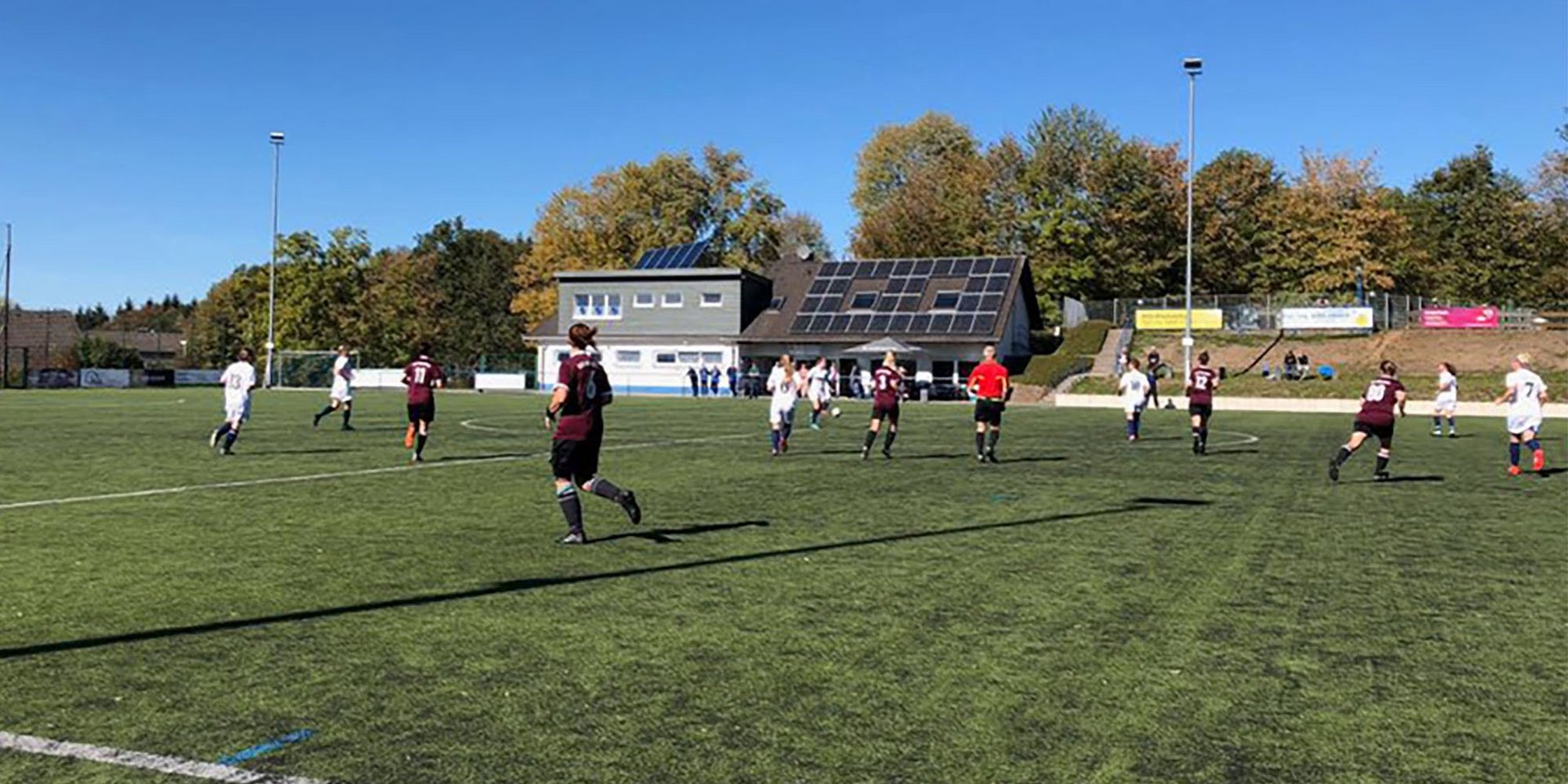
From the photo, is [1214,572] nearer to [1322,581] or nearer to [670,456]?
[1322,581]

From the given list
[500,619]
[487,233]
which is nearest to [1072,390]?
[500,619]

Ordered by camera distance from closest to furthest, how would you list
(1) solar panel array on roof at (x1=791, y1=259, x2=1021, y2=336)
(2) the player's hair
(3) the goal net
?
(2) the player's hair, (1) solar panel array on roof at (x1=791, y1=259, x2=1021, y2=336), (3) the goal net

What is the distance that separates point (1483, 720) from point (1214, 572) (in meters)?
3.55

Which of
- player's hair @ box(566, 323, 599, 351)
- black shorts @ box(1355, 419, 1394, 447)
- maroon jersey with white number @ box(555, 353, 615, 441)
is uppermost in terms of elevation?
player's hair @ box(566, 323, 599, 351)

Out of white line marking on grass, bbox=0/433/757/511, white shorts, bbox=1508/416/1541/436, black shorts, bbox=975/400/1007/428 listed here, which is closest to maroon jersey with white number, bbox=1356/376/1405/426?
white shorts, bbox=1508/416/1541/436

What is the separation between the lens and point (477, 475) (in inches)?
600

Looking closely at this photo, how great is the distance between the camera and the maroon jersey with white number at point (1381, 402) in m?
15.0

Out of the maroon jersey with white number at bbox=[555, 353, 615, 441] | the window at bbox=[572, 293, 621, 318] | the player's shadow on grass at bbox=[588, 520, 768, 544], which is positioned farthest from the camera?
the window at bbox=[572, 293, 621, 318]

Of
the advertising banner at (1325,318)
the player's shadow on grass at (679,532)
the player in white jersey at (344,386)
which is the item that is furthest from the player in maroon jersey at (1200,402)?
the advertising banner at (1325,318)

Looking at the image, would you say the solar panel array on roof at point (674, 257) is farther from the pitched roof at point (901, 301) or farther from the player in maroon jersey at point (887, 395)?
the player in maroon jersey at point (887, 395)

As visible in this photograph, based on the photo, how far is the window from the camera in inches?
2491

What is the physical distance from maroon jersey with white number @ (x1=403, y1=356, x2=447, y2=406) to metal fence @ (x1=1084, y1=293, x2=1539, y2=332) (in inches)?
1962

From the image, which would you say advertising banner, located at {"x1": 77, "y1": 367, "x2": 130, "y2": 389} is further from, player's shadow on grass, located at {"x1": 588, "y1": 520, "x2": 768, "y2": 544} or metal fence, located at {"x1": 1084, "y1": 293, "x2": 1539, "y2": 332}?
player's shadow on grass, located at {"x1": 588, "y1": 520, "x2": 768, "y2": 544}

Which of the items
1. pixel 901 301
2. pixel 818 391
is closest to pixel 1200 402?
pixel 818 391
